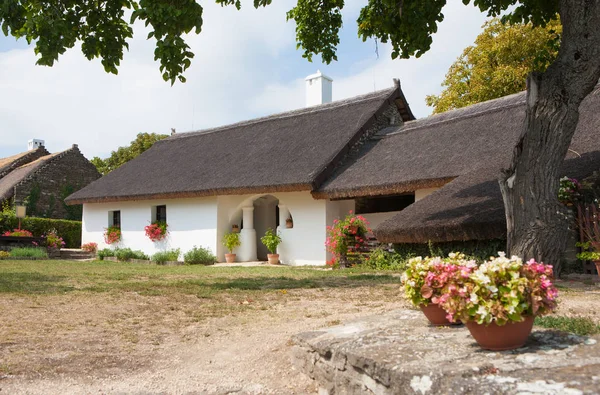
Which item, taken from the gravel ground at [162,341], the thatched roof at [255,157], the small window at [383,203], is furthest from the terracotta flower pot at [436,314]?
the small window at [383,203]

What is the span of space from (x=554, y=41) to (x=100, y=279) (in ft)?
30.3

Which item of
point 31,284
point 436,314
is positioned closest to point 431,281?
point 436,314

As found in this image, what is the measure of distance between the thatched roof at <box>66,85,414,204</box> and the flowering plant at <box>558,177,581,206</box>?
666 centimetres

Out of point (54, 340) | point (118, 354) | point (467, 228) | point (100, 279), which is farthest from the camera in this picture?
point (100, 279)

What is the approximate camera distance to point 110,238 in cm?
1992

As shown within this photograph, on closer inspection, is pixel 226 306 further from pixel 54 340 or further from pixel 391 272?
pixel 391 272

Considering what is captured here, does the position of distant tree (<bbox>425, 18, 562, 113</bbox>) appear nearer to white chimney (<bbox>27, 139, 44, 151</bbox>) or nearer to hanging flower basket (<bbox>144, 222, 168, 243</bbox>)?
hanging flower basket (<bbox>144, 222, 168, 243</bbox>)

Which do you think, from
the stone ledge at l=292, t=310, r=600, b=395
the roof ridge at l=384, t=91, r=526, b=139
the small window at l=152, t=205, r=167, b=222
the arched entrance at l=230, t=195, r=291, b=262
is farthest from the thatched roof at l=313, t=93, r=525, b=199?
the stone ledge at l=292, t=310, r=600, b=395

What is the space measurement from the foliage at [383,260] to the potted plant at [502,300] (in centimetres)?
851

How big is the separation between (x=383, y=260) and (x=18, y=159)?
26.4 meters

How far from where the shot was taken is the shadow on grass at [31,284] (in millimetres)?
8031

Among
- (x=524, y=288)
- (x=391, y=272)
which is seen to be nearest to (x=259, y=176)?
(x=391, y=272)

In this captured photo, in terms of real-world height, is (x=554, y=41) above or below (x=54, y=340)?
above

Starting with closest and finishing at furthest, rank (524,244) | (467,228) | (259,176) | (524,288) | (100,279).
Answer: (524,288) < (524,244) < (467,228) < (100,279) < (259,176)
